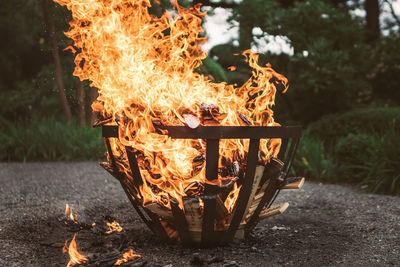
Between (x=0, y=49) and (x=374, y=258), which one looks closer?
(x=374, y=258)

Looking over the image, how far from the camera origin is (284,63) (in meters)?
7.81

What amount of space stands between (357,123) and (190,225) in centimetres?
411

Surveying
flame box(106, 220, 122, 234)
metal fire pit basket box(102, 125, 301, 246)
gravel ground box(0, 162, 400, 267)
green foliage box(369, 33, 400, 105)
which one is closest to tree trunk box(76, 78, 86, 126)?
gravel ground box(0, 162, 400, 267)

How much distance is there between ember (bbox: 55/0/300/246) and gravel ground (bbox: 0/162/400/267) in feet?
0.65

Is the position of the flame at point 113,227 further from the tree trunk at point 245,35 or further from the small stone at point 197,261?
the tree trunk at point 245,35

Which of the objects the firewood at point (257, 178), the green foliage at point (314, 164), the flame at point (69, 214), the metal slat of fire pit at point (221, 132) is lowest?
the green foliage at point (314, 164)

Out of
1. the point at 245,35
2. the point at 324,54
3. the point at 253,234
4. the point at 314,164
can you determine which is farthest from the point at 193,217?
the point at 245,35

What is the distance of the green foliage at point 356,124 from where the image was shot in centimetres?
527

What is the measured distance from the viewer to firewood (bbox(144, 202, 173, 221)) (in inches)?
85.9

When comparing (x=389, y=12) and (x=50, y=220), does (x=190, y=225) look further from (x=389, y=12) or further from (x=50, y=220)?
(x=389, y=12)

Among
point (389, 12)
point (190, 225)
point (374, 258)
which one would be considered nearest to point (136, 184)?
point (190, 225)

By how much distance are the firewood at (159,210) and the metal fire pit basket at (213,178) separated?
4 cm

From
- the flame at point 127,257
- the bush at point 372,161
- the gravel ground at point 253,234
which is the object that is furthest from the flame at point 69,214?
the bush at point 372,161

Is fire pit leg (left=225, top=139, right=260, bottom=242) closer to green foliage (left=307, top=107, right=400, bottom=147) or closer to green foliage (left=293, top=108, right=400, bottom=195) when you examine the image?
green foliage (left=293, top=108, right=400, bottom=195)
